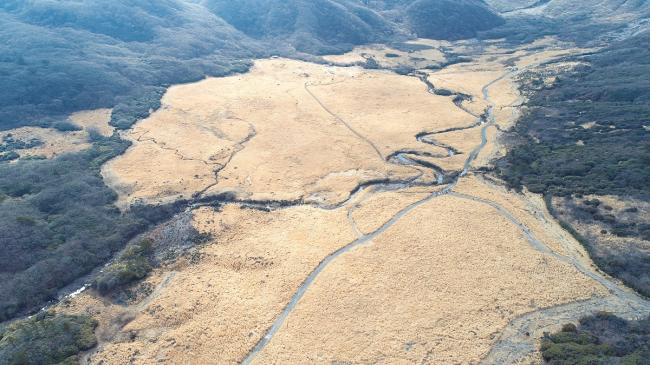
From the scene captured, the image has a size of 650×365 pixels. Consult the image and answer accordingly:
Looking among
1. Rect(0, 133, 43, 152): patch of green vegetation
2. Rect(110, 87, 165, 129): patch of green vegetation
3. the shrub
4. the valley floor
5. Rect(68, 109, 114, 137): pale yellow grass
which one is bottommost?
Rect(0, 133, 43, 152): patch of green vegetation

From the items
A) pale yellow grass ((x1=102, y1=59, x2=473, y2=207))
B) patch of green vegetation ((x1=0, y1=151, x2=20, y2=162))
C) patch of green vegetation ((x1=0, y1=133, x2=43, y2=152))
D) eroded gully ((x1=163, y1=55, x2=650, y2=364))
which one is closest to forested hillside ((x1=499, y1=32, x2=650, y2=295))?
eroded gully ((x1=163, y1=55, x2=650, y2=364))

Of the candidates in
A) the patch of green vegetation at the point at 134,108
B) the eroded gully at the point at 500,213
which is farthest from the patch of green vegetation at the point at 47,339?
the patch of green vegetation at the point at 134,108

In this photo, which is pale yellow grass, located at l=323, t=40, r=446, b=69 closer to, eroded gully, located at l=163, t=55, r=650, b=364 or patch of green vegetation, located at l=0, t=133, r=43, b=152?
eroded gully, located at l=163, t=55, r=650, b=364

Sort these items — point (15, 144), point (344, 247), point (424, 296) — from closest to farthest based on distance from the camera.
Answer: point (424, 296)
point (344, 247)
point (15, 144)

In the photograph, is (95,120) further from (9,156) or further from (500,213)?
(500,213)

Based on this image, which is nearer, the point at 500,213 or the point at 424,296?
the point at 424,296

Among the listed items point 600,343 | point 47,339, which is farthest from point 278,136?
point 600,343

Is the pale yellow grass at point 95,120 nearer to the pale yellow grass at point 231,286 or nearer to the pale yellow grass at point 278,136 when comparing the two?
the pale yellow grass at point 278,136

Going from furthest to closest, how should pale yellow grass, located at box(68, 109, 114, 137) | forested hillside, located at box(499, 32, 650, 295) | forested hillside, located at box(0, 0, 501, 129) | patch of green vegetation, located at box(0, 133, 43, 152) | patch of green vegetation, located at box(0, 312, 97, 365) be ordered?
1. forested hillside, located at box(0, 0, 501, 129)
2. pale yellow grass, located at box(68, 109, 114, 137)
3. patch of green vegetation, located at box(0, 133, 43, 152)
4. forested hillside, located at box(499, 32, 650, 295)
5. patch of green vegetation, located at box(0, 312, 97, 365)
